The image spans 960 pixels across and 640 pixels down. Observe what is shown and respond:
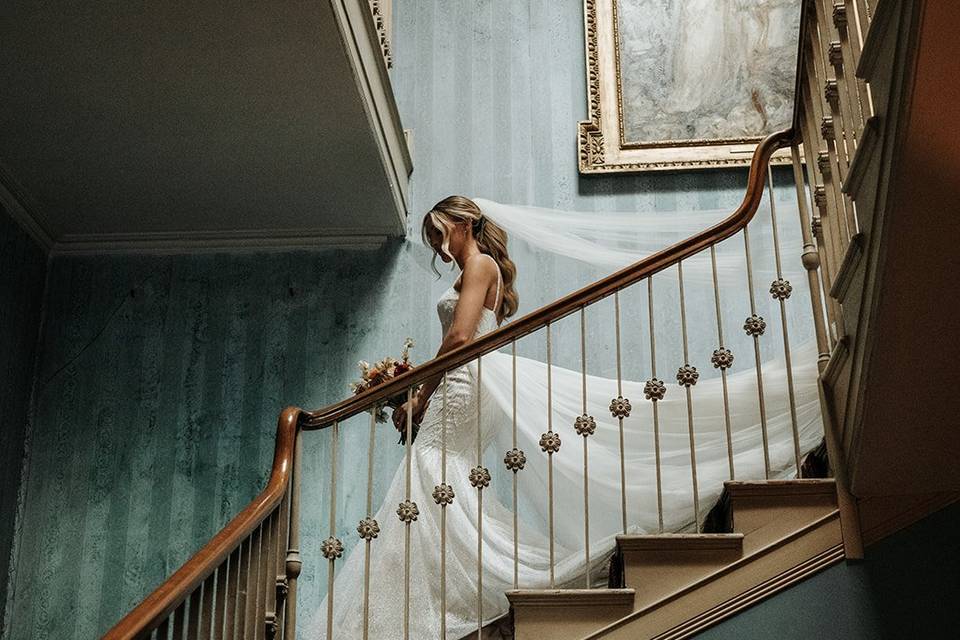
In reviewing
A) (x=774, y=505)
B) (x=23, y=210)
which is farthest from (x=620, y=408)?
(x=23, y=210)

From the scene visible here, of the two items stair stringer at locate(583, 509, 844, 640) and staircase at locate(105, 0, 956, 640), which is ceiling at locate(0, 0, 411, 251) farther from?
stair stringer at locate(583, 509, 844, 640)

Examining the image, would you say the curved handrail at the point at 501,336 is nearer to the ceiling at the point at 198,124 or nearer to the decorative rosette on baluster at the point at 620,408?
the decorative rosette on baluster at the point at 620,408

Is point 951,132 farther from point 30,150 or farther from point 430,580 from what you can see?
point 30,150

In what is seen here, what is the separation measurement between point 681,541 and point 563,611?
45cm

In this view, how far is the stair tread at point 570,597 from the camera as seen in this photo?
3.85m

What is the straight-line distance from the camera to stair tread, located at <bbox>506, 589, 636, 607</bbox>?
3854 mm

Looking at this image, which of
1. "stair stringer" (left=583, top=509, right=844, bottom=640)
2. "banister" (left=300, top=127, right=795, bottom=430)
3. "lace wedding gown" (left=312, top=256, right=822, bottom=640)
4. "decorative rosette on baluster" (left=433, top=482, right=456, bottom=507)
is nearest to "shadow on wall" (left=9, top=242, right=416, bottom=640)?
"lace wedding gown" (left=312, top=256, right=822, bottom=640)

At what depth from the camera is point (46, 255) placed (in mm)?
6965

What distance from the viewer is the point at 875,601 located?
3.82 metres

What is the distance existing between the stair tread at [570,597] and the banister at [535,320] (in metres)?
0.82

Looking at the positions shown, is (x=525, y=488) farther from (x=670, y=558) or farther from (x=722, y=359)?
(x=722, y=359)

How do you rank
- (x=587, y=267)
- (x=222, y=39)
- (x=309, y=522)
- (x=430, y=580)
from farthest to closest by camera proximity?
(x=587, y=267) < (x=309, y=522) < (x=222, y=39) < (x=430, y=580)

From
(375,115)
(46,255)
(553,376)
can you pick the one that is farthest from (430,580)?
(46,255)

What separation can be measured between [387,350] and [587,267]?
1224 mm
